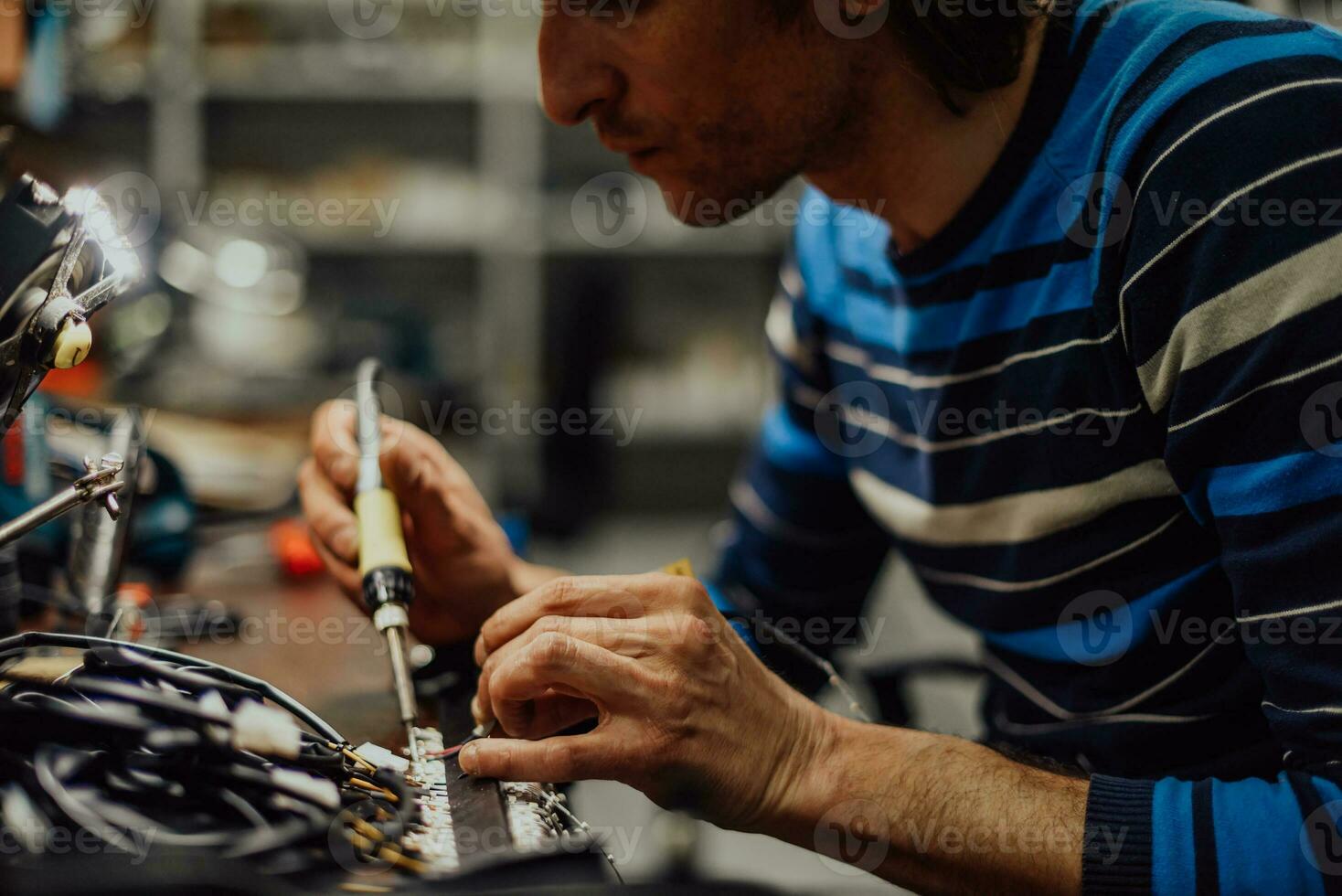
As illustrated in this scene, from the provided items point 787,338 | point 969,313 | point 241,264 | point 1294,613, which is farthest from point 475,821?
point 241,264

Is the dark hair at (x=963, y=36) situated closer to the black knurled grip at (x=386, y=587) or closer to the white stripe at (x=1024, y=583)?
the white stripe at (x=1024, y=583)

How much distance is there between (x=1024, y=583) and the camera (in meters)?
0.81

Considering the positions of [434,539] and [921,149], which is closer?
[434,539]

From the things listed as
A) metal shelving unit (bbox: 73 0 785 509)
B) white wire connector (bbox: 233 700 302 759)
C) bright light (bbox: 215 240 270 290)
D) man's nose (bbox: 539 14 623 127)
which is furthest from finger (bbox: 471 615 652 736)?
metal shelving unit (bbox: 73 0 785 509)

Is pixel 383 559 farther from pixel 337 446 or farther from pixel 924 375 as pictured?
pixel 924 375

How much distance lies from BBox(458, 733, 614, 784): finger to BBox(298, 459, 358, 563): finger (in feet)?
0.86

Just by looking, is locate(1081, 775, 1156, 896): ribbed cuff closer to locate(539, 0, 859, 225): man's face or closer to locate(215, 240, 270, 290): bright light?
locate(539, 0, 859, 225): man's face

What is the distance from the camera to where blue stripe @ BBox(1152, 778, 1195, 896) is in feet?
1.82

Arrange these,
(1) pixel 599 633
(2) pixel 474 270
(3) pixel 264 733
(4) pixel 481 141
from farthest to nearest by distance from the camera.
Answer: (2) pixel 474 270, (4) pixel 481 141, (1) pixel 599 633, (3) pixel 264 733

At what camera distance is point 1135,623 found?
745 mm

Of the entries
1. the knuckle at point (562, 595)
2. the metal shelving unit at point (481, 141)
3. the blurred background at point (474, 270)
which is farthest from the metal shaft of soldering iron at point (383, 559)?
the metal shelving unit at point (481, 141)

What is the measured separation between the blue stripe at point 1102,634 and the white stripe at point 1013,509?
62 mm

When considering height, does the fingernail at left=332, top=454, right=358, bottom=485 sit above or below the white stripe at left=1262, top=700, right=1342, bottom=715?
above

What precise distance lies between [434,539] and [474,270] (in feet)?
9.36
